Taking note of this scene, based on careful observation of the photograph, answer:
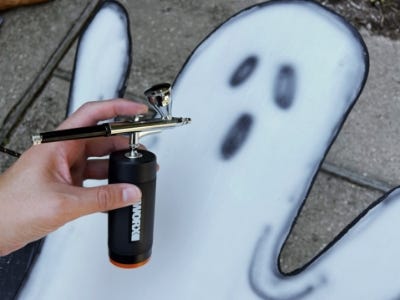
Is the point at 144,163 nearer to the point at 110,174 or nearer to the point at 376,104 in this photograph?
the point at 110,174

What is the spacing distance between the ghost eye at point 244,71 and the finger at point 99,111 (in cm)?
42

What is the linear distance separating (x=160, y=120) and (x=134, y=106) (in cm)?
16

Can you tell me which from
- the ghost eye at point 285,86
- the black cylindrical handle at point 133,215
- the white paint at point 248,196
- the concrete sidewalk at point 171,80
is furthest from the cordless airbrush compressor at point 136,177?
the concrete sidewalk at point 171,80

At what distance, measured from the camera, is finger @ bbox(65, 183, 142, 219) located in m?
1.16

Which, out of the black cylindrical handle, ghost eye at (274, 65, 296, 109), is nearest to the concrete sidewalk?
ghost eye at (274, 65, 296, 109)

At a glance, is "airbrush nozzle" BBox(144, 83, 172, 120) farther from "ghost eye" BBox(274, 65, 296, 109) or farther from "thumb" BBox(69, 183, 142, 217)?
"ghost eye" BBox(274, 65, 296, 109)

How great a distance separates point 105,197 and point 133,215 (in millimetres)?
106

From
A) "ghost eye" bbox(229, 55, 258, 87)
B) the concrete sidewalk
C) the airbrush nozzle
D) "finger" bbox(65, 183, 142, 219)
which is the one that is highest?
the airbrush nozzle

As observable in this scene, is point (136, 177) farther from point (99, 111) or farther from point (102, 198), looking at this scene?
point (99, 111)

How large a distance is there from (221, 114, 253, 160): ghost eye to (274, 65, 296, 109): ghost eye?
0.31 ft

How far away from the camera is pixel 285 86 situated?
1.67 m

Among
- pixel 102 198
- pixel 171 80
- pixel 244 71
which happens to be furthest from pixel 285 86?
pixel 102 198

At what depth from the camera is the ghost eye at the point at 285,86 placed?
5.44 feet

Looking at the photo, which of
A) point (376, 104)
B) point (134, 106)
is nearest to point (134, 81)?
point (134, 106)
